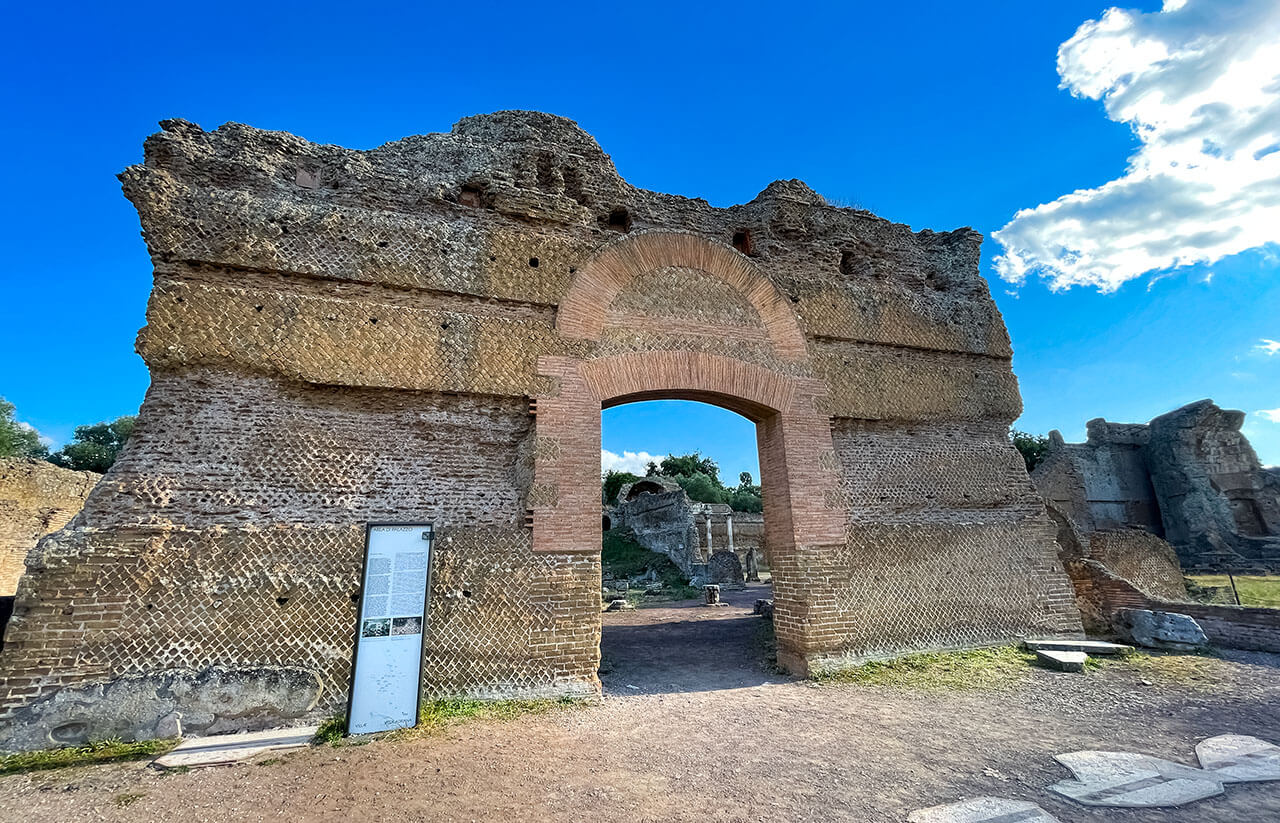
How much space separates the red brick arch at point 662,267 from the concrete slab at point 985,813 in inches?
202

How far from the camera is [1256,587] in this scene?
13750 millimetres

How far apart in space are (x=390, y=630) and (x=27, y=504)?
13789 mm

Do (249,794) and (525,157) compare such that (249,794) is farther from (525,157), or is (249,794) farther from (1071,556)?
(1071,556)

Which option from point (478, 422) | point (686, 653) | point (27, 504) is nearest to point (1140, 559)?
point (686, 653)

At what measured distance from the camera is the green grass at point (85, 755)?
381 cm

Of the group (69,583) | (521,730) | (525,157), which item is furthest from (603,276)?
(69,583)

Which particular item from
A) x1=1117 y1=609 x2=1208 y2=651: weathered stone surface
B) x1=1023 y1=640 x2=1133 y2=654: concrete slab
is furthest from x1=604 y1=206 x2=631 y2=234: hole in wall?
x1=1117 y1=609 x2=1208 y2=651: weathered stone surface

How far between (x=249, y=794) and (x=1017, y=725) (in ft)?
17.9

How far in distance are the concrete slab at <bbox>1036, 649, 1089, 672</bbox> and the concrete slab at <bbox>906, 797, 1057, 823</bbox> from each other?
155 inches

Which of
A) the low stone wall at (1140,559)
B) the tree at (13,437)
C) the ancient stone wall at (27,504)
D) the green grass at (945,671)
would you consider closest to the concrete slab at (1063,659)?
the green grass at (945,671)

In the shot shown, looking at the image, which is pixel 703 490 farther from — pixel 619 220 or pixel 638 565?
pixel 619 220

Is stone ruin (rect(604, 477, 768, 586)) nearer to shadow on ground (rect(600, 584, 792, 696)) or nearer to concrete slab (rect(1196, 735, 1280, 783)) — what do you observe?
shadow on ground (rect(600, 584, 792, 696))

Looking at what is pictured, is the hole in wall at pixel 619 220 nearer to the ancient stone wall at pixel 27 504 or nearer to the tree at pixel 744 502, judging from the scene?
the ancient stone wall at pixel 27 504

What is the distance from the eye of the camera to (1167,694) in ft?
17.1
